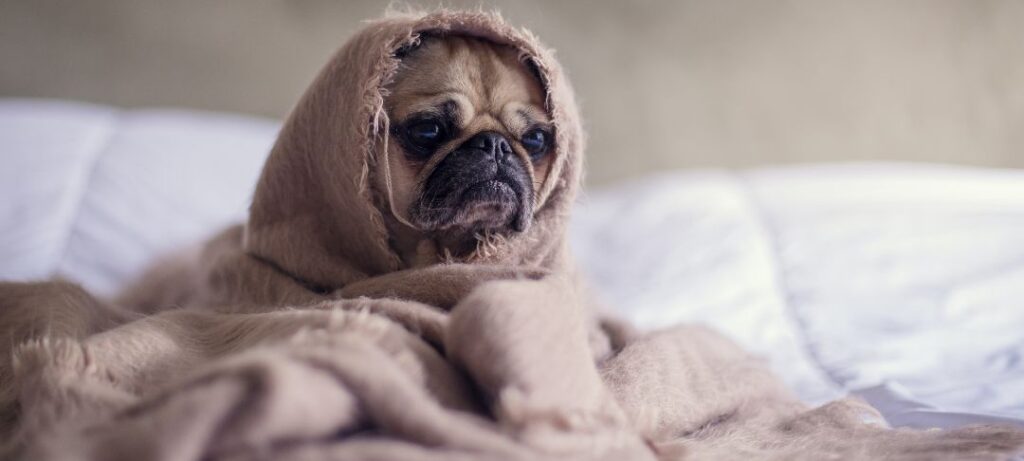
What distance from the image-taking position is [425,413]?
64 centimetres

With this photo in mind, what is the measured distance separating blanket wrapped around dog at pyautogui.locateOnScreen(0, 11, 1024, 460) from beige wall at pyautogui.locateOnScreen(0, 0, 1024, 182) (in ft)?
3.59

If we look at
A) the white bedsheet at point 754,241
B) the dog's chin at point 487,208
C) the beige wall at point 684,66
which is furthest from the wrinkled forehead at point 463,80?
the beige wall at point 684,66

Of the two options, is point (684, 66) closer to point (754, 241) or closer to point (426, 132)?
point (754, 241)

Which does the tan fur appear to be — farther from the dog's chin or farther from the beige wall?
the beige wall

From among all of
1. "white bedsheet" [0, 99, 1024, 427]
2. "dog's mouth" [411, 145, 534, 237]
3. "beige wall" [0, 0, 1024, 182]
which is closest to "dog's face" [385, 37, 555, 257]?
"dog's mouth" [411, 145, 534, 237]

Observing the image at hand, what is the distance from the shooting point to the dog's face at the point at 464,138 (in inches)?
44.8

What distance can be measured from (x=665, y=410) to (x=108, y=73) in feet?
6.43

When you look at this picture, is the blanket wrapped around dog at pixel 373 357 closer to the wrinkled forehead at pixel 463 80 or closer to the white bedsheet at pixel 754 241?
the wrinkled forehead at pixel 463 80

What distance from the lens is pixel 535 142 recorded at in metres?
1.24

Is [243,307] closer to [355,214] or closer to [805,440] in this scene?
[355,214]

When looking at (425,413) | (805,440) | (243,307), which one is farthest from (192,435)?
(805,440)

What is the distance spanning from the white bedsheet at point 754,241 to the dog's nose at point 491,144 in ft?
0.90

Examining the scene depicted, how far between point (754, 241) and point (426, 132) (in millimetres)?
943

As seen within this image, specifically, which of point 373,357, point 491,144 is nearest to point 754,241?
point 491,144
